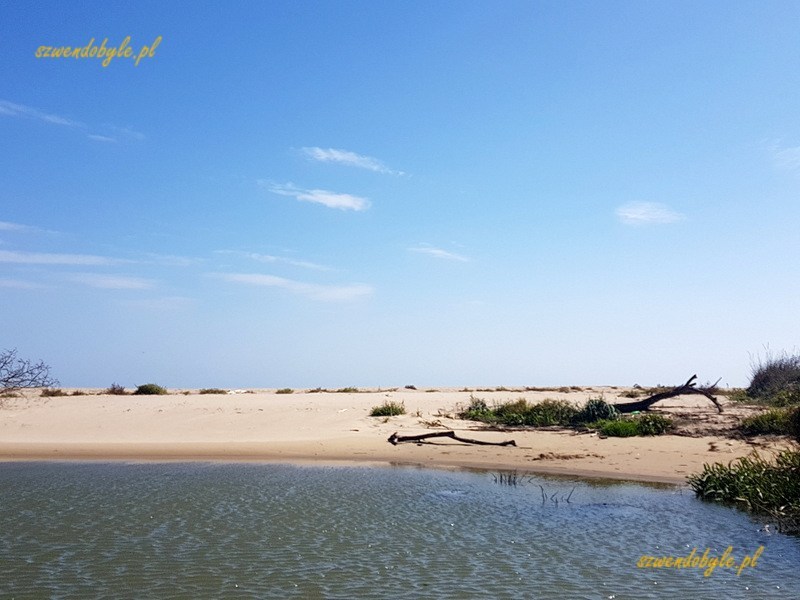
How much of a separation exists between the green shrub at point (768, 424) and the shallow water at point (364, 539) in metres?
6.58

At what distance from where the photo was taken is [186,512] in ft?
38.0

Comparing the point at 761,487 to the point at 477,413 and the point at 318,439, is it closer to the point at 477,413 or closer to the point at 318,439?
the point at 318,439

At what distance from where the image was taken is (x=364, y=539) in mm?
9875

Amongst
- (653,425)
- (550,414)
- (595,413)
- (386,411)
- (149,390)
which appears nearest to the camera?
(653,425)

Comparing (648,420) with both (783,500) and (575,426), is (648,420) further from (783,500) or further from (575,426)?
(783,500)

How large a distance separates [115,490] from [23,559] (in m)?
5.11

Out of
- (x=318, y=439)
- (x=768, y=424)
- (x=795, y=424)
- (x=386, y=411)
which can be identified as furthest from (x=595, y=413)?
(x=318, y=439)

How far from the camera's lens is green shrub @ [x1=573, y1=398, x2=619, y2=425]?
75.0 ft

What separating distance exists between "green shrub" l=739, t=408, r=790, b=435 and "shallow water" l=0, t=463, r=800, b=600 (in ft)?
21.6

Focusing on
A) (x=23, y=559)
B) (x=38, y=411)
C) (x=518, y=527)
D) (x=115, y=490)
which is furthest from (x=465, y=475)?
(x=38, y=411)

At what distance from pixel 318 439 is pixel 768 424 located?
1359 cm

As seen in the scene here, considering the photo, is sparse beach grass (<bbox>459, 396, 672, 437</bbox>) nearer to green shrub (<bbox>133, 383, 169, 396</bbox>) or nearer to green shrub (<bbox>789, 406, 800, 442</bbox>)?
green shrub (<bbox>789, 406, 800, 442</bbox>)

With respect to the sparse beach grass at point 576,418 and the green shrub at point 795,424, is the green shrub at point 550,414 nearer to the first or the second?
the sparse beach grass at point 576,418

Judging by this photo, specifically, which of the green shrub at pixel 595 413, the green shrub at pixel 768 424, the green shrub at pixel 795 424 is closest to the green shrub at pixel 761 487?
the green shrub at pixel 795 424
